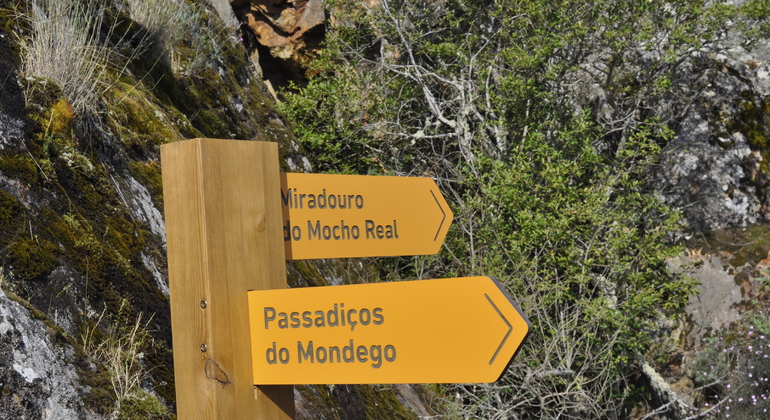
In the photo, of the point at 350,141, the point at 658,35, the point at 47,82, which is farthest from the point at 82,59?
the point at 658,35

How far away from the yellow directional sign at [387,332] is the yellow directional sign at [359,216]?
0.28 metres

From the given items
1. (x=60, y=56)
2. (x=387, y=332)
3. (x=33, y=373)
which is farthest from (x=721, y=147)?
(x=33, y=373)

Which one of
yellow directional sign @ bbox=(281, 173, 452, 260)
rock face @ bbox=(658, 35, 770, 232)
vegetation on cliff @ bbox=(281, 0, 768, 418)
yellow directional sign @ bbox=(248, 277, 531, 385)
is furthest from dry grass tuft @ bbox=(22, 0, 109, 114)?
rock face @ bbox=(658, 35, 770, 232)

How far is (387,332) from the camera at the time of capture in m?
1.58

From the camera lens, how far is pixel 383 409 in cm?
458

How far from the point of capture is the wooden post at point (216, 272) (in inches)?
64.6

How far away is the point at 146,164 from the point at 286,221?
2.01 metres

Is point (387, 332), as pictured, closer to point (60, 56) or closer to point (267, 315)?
point (267, 315)

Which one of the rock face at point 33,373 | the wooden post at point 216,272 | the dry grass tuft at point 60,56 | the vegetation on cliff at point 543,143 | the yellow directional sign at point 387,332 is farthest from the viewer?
the vegetation on cliff at point 543,143

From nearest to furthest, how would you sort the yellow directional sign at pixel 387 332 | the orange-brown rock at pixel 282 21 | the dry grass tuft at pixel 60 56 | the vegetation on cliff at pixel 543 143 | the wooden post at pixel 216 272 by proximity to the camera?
the yellow directional sign at pixel 387 332 → the wooden post at pixel 216 272 → the dry grass tuft at pixel 60 56 → the vegetation on cliff at pixel 543 143 → the orange-brown rock at pixel 282 21

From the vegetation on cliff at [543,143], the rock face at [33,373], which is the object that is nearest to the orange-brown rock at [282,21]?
the vegetation on cliff at [543,143]

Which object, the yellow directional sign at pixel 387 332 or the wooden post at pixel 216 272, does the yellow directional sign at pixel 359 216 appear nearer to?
the wooden post at pixel 216 272

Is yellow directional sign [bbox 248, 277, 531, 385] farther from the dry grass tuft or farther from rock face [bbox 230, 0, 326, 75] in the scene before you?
rock face [bbox 230, 0, 326, 75]

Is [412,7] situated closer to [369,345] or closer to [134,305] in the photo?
[134,305]
